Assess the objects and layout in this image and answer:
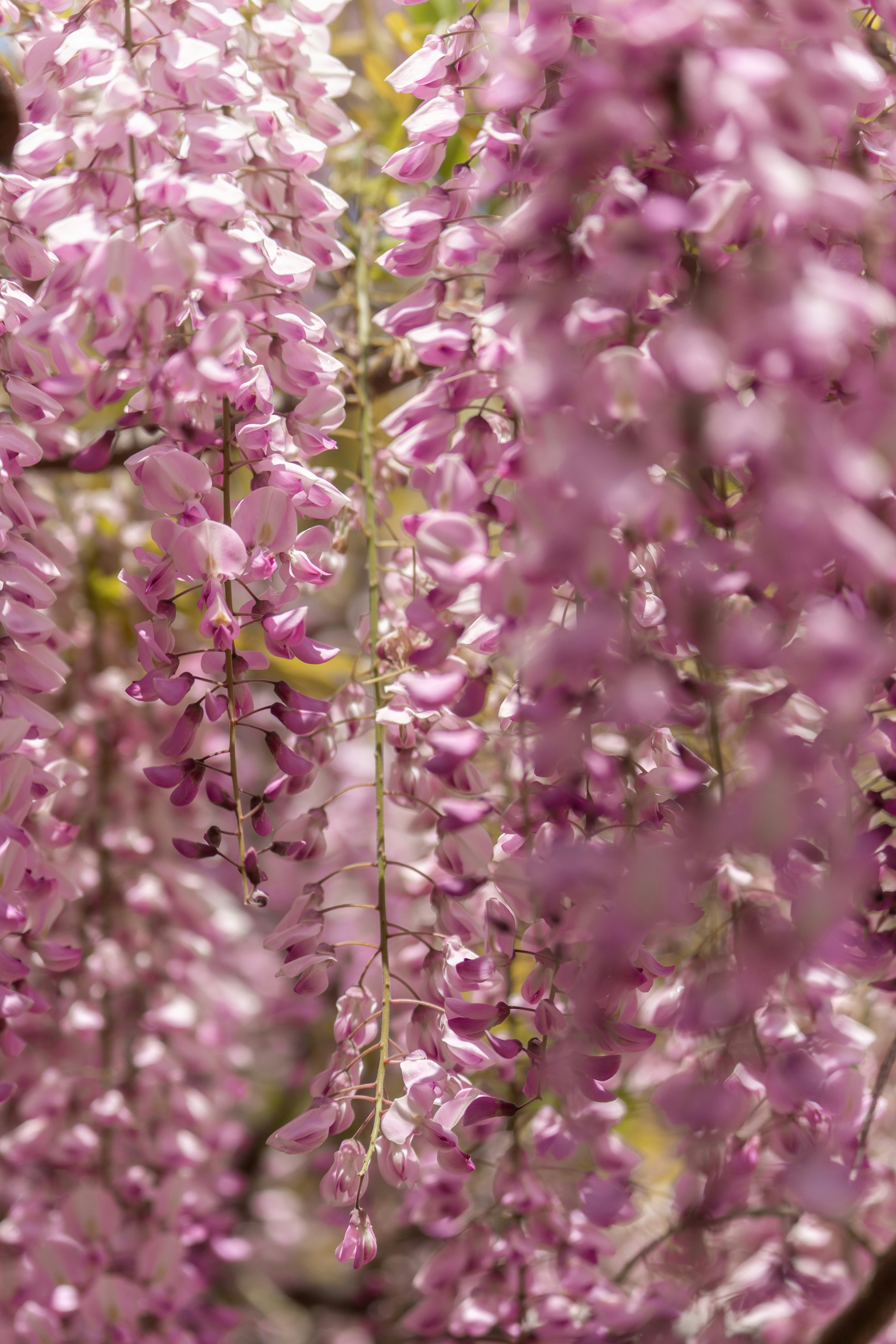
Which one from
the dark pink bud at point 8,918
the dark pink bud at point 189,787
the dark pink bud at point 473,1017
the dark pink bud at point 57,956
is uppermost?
the dark pink bud at point 189,787

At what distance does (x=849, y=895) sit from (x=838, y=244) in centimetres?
34

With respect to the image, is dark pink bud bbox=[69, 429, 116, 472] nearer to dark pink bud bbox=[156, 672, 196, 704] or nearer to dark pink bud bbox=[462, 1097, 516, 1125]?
dark pink bud bbox=[156, 672, 196, 704]

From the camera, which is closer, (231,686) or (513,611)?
(513,611)

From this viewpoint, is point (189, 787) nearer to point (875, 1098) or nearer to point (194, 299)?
point (194, 299)

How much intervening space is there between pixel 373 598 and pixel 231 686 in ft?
0.50

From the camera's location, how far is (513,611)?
0.43 metres

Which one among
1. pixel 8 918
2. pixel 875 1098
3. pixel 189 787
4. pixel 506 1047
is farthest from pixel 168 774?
pixel 875 1098

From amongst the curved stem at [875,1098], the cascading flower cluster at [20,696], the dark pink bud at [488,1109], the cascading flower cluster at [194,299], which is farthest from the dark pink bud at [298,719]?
the curved stem at [875,1098]

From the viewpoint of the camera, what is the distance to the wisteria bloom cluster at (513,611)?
1.30 feet

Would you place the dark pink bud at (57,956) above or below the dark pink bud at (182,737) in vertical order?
below

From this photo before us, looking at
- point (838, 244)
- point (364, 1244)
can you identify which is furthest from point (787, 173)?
point (364, 1244)

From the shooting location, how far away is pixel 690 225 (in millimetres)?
421

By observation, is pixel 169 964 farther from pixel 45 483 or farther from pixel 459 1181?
pixel 45 483

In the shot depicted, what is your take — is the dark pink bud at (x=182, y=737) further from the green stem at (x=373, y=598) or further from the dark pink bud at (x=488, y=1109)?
the dark pink bud at (x=488, y=1109)
